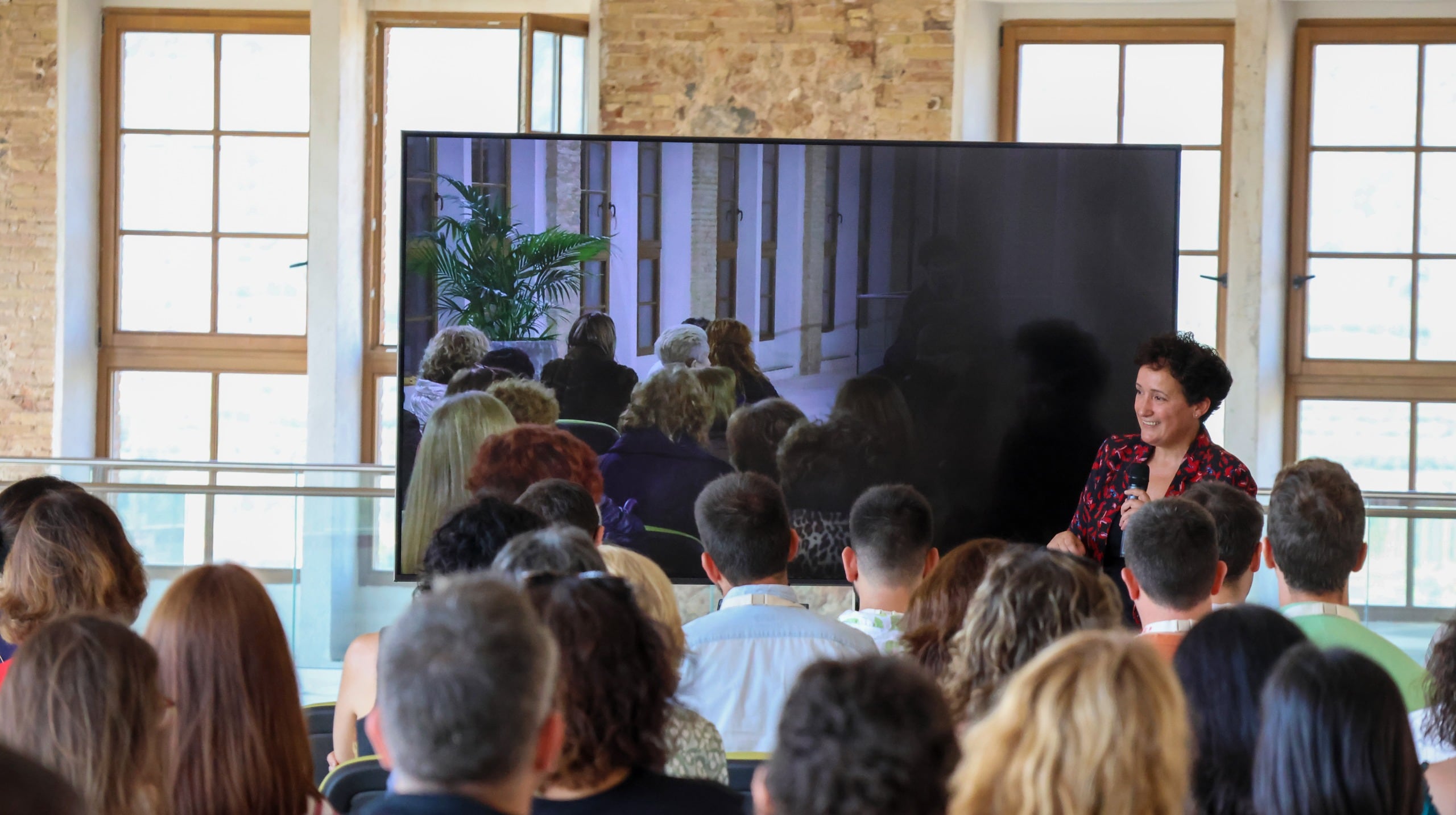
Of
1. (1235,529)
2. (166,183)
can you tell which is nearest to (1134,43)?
(1235,529)

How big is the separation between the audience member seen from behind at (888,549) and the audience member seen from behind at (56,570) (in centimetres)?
153

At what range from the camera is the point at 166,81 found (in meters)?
7.40

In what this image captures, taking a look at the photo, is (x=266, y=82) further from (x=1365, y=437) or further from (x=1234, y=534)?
(x=1234, y=534)

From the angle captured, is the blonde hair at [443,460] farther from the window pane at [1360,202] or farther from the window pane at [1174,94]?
the window pane at [1360,202]

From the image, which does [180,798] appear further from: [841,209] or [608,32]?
[608,32]

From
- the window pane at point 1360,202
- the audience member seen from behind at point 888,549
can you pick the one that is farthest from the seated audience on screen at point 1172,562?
the window pane at point 1360,202

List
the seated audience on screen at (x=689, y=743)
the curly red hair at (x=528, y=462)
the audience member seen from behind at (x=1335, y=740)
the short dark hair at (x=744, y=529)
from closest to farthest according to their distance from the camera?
1. the audience member seen from behind at (x=1335, y=740)
2. the seated audience on screen at (x=689, y=743)
3. the short dark hair at (x=744, y=529)
4. the curly red hair at (x=528, y=462)

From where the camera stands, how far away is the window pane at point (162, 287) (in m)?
7.46

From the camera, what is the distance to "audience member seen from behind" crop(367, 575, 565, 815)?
141 cm

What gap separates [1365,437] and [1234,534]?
12.8ft

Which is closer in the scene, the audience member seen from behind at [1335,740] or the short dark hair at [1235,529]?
the audience member seen from behind at [1335,740]

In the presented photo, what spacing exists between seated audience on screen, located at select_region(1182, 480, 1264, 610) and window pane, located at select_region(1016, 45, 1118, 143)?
3.77 metres

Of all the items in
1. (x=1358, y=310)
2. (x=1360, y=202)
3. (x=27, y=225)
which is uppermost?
(x=1360, y=202)

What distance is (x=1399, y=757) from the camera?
156cm
